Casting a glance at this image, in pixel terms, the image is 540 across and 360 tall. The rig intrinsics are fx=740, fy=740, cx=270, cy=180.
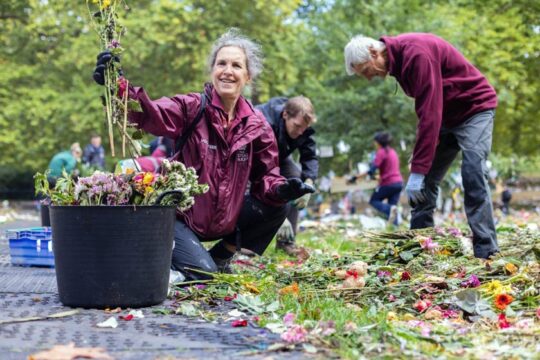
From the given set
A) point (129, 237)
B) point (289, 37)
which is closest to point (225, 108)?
point (129, 237)

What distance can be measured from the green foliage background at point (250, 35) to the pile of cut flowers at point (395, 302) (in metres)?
11.9

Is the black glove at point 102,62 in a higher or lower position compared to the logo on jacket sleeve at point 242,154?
higher

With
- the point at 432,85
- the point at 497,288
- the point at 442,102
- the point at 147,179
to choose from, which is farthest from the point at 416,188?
the point at 147,179

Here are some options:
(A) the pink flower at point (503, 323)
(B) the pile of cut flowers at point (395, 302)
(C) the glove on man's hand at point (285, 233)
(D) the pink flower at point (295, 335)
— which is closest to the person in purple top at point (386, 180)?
(C) the glove on man's hand at point (285, 233)

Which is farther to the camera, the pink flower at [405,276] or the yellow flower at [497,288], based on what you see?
the pink flower at [405,276]

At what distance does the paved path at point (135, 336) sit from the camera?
266 cm

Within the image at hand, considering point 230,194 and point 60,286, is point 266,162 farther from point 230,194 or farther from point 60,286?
point 60,286

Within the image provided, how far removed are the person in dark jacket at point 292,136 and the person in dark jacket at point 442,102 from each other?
2.52 ft

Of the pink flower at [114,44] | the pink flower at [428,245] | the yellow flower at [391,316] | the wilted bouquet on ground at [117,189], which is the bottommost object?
the pink flower at [428,245]

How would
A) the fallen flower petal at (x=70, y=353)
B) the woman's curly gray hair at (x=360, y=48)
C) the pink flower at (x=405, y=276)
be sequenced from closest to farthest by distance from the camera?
the fallen flower petal at (x=70, y=353)
the pink flower at (x=405, y=276)
the woman's curly gray hair at (x=360, y=48)

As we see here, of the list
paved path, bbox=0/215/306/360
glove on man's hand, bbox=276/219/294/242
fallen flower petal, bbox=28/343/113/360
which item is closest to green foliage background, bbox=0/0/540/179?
glove on man's hand, bbox=276/219/294/242

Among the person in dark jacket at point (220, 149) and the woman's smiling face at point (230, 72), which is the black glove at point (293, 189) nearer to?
the person in dark jacket at point (220, 149)

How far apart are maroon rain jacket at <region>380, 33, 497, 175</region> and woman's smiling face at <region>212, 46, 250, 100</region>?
1200 millimetres

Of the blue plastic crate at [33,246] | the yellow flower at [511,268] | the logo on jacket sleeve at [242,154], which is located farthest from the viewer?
the blue plastic crate at [33,246]
